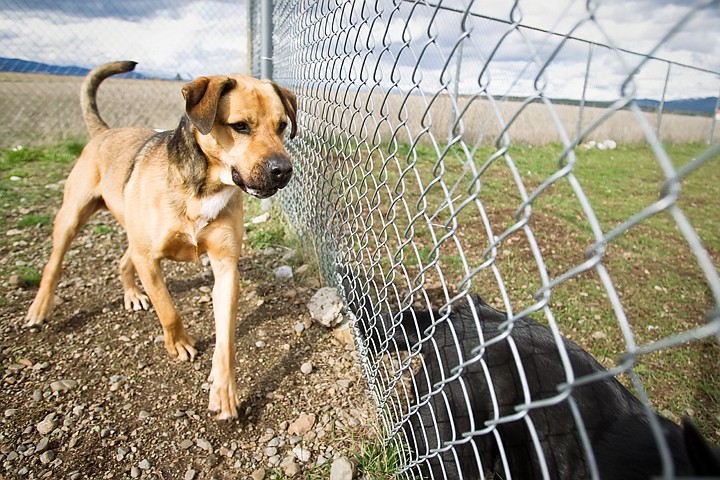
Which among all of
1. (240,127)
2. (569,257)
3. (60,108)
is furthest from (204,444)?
(60,108)

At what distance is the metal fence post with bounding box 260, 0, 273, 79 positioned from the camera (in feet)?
13.5

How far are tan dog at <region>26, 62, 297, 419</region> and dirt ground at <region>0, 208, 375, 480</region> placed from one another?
193 mm

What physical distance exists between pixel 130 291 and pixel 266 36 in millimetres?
2595

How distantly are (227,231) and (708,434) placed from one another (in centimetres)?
285

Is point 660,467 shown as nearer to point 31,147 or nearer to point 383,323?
point 383,323

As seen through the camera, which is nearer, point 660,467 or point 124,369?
point 660,467

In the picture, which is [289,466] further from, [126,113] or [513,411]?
[126,113]

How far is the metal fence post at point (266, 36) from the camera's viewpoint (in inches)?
162

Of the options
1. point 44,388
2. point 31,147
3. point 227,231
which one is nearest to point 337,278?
point 227,231

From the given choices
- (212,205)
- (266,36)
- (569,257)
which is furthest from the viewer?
(569,257)

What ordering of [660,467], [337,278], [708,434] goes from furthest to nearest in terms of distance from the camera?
1. [337,278]
2. [708,434]
3. [660,467]

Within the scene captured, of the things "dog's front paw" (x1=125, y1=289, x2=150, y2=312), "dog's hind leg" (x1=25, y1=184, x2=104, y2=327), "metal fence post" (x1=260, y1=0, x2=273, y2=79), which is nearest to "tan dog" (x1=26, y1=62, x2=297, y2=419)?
"dog's hind leg" (x1=25, y1=184, x2=104, y2=327)

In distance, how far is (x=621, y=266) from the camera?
4656mm

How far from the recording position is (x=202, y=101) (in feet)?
7.32
